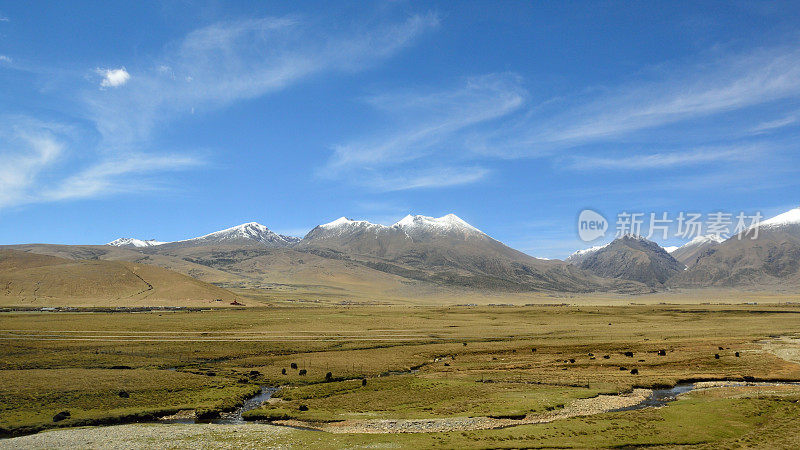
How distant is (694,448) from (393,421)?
2247 centimetres

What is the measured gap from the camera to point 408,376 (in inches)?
2469

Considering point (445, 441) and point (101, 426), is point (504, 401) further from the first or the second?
point (101, 426)

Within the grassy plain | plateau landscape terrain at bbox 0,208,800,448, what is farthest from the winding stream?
the grassy plain

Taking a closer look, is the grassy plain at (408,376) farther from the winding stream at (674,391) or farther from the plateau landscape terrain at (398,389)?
the winding stream at (674,391)

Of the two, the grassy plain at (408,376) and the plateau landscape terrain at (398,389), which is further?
the grassy plain at (408,376)

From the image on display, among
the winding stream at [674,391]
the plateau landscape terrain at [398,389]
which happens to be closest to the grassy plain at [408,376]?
the plateau landscape terrain at [398,389]

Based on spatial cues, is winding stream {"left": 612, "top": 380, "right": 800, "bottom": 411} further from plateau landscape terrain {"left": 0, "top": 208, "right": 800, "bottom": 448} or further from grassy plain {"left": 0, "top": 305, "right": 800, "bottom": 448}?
grassy plain {"left": 0, "top": 305, "right": 800, "bottom": 448}

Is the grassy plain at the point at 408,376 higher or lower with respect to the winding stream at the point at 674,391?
higher

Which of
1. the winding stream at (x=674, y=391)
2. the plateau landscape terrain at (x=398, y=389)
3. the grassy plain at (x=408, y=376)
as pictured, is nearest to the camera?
the plateau landscape terrain at (x=398, y=389)

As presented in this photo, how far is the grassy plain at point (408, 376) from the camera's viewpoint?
3925 cm

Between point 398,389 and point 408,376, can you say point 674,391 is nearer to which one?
point 408,376

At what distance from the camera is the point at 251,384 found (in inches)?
2325

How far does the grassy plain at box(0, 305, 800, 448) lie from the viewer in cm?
3925

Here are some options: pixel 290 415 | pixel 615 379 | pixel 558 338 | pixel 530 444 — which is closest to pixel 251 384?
pixel 290 415
